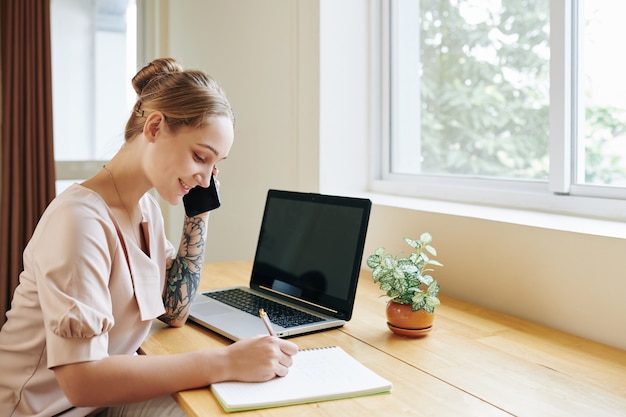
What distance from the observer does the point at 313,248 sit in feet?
5.01

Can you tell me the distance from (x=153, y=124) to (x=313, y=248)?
522mm

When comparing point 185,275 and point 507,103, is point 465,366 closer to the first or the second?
point 185,275

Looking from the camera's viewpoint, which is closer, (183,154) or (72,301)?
(72,301)

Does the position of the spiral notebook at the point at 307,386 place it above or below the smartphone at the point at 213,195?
below

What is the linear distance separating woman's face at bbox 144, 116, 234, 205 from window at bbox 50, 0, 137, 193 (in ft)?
6.38

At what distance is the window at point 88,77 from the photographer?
10.0 feet

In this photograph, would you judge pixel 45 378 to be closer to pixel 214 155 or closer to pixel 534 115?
pixel 214 155

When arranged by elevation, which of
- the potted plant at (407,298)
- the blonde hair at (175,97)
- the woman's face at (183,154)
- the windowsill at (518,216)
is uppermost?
the blonde hair at (175,97)

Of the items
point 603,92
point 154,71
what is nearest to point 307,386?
point 154,71

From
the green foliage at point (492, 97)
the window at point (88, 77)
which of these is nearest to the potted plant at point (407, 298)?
the green foliage at point (492, 97)

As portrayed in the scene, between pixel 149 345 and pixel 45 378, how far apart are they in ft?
0.65

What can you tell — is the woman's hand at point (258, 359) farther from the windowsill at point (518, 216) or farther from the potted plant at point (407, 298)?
the windowsill at point (518, 216)

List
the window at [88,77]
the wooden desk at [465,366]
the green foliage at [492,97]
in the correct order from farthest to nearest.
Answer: the window at [88,77] < the green foliage at [492,97] < the wooden desk at [465,366]

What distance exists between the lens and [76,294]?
3.28ft
